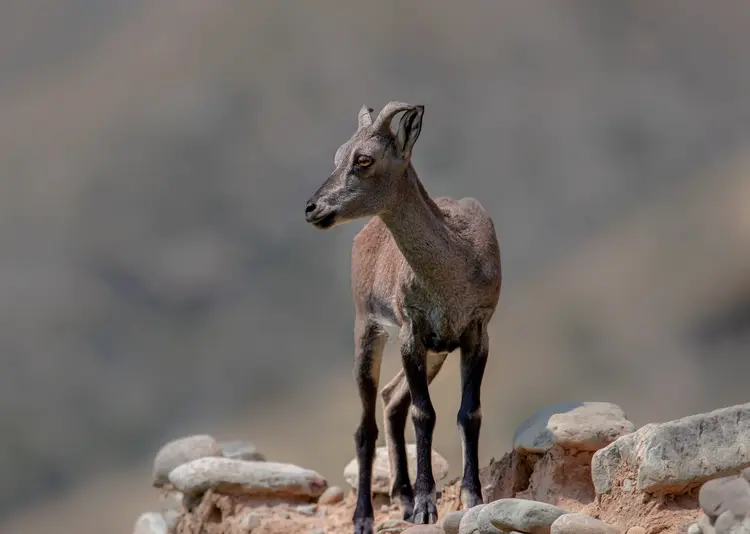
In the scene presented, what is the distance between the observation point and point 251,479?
13.0m

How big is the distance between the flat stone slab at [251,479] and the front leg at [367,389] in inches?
49.5

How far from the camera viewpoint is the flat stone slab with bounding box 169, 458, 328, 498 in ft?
42.9

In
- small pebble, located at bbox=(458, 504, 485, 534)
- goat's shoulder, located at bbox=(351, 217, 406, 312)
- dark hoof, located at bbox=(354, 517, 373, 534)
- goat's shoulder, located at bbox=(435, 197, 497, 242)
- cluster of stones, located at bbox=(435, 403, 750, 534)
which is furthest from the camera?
goat's shoulder, located at bbox=(351, 217, 406, 312)

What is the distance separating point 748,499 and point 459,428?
420 centimetres

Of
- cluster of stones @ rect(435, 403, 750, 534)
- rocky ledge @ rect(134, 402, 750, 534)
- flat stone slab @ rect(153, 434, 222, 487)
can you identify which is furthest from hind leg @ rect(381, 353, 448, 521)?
flat stone slab @ rect(153, 434, 222, 487)

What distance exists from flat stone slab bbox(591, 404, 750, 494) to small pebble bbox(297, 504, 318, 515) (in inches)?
198

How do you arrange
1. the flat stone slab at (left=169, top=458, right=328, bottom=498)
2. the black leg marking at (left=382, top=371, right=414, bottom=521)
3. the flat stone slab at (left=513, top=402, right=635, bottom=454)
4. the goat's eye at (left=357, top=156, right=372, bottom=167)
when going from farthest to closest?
1. the flat stone slab at (left=169, top=458, right=328, bottom=498)
2. the black leg marking at (left=382, top=371, right=414, bottom=521)
3. the goat's eye at (left=357, top=156, right=372, bottom=167)
4. the flat stone slab at (left=513, top=402, right=635, bottom=454)

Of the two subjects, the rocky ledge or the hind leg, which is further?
the hind leg

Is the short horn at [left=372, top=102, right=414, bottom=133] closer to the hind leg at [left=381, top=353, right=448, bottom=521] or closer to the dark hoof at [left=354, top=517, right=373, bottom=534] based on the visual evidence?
the hind leg at [left=381, top=353, right=448, bottom=521]

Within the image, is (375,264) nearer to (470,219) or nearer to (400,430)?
(470,219)

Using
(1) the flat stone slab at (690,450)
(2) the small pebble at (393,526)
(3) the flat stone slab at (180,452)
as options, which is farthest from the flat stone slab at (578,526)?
(3) the flat stone slab at (180,452)

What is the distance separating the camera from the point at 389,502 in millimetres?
12797

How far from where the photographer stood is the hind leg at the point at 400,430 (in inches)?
480

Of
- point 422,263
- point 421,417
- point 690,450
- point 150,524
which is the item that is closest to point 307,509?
point 150,524
